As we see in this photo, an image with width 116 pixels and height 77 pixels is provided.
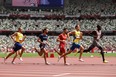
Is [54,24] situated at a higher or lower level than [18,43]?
lower

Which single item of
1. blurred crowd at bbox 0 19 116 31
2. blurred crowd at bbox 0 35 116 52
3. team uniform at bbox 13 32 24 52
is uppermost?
team uniform at bbox 13 32 24 52

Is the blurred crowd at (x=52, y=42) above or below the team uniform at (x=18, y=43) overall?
below

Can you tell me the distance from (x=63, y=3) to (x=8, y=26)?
8.24m

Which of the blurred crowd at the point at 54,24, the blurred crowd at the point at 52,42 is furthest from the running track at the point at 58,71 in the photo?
the blurred crowd at the point at 54,24

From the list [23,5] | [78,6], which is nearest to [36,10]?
[23,5]

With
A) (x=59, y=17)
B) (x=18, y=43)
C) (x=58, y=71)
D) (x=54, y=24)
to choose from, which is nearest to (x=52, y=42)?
(x=54, y=24)

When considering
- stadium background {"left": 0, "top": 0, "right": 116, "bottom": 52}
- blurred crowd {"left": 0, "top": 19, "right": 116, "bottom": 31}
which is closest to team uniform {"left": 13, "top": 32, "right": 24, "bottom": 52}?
stadium background {"left": 0, "top": 0, "right": 116, "bottom": 52}

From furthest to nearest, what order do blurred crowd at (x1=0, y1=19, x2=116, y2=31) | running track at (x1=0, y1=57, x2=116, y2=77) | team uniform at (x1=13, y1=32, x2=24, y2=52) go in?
blurred crowd at (x1=0, y1=19, x2=116, y2=31)
team uniform at (x1=13, y1=32, x2=24, y2=52)
running track at (x1=0, y1=57, x2=116, y2=77)

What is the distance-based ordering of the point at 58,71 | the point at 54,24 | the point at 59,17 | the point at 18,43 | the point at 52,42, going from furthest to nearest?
1. the point at 54,24
2. the point at 59,17
3. the point at 52,42
4. the point at 18,43
5. the point at 58,71

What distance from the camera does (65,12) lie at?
62375 millimetres

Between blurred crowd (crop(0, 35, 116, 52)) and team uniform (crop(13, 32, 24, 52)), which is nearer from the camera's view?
team uniform (crop(13, 32, 24, 52))

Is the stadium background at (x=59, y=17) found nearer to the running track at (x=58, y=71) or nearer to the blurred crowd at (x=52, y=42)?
the blurred crowd at (x=52, y=42)

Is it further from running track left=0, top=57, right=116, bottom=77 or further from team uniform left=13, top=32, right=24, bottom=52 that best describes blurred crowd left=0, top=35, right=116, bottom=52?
running track left=0, top=57, right=116, bottom=77

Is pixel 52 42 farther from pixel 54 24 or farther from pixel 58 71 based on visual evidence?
pixel 58 71
